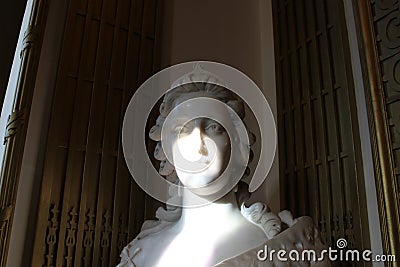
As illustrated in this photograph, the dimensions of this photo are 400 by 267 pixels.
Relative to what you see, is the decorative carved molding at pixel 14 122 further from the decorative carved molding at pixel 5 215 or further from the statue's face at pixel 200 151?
the statue's face at pixel 200 151

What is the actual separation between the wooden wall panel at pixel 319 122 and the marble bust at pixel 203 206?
0.43 meters

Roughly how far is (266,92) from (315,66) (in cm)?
33

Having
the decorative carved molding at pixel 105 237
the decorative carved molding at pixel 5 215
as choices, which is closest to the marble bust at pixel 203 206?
the decorative carved molding at pixel 105 237

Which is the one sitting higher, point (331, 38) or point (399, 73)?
point (331, 38)

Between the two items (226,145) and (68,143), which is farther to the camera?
(68,143)

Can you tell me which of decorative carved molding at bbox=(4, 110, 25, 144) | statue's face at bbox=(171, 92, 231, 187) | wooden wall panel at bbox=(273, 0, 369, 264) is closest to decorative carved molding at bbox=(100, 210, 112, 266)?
A: decorative carved molding at bbox=(4, 110, 25, 144)

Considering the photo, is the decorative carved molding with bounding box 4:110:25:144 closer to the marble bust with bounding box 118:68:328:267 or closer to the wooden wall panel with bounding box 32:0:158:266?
the wooden wall panel with bounding box 32:0:158:266

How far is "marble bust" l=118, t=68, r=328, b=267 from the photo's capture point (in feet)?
4.07

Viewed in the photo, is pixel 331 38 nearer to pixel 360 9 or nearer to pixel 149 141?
pixel 360 9

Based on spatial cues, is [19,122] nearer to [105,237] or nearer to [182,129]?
[105,237]

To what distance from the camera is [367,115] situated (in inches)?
63.4

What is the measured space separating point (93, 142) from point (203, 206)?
0.64 m

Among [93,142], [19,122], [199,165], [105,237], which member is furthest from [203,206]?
[19,122]

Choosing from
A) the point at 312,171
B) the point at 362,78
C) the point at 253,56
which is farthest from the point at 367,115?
the point at 253,56
